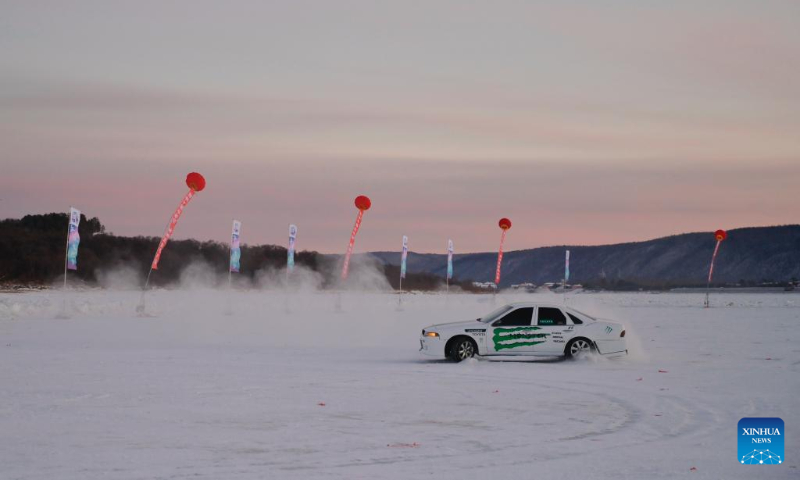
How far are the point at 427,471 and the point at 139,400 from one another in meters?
6.67

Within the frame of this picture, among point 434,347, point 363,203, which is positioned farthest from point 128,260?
point 434,347

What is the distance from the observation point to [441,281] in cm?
12862

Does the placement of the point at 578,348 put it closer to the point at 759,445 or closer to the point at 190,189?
the point at 759,445

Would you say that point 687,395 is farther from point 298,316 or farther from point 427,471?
point 298,316

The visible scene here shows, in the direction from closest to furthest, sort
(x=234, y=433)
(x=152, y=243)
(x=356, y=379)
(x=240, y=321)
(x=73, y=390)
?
1. (x=234, y=433)
2. (x=73, y=390)
3. (x=356, y=379)
4. (x=240, y=321)
5. (x=152, y=243)

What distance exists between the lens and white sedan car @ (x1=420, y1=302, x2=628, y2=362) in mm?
22938

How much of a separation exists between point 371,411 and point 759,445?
5.81m

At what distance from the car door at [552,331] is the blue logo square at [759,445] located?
40.8 ft

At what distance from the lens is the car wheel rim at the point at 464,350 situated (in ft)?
75.0

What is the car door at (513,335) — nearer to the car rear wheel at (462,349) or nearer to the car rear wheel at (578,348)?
the car rear wheel at (462,349)

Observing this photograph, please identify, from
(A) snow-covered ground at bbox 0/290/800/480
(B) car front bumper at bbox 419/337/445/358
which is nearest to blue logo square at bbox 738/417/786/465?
(A) snow-covered ground at bbox 0/290/800/480

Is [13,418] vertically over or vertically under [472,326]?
under

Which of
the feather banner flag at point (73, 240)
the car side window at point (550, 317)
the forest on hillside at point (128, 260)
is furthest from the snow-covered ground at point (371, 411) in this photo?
the forest on hillside at point (128, 260)

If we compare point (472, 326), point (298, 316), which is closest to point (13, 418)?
point (472, 326)
